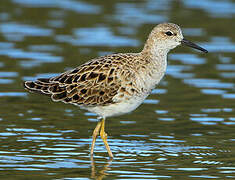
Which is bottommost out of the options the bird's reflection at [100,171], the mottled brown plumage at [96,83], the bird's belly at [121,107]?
the bird's reflection at [100,171]

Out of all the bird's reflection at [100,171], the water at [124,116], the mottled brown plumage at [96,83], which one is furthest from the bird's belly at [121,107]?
the bird's reflection at [100,171]

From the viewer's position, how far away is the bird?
14.2 meters

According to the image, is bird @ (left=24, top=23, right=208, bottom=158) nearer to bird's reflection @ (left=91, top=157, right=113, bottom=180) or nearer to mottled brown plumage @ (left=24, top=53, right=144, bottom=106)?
mottled brown plumage @ (left=24, top=53, right=144, bottom=106)

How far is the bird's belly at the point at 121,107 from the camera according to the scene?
14.2 metres

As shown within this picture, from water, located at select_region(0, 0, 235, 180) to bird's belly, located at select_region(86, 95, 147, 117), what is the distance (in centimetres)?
89

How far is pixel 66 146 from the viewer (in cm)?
1498

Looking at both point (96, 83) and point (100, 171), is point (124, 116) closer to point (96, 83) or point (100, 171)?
point (96, 83)

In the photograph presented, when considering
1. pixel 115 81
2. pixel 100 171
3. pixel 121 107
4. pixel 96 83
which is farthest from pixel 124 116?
pixel 100 171

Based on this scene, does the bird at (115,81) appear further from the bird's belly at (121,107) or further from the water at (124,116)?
the water at (124,116)

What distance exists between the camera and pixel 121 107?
46.8 feet

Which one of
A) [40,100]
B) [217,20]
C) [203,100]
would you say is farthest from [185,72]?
[217,20]

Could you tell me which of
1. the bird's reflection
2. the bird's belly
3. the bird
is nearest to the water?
the bird's reflection

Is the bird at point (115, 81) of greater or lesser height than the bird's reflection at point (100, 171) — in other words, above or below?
above

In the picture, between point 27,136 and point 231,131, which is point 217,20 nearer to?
point 231,131
